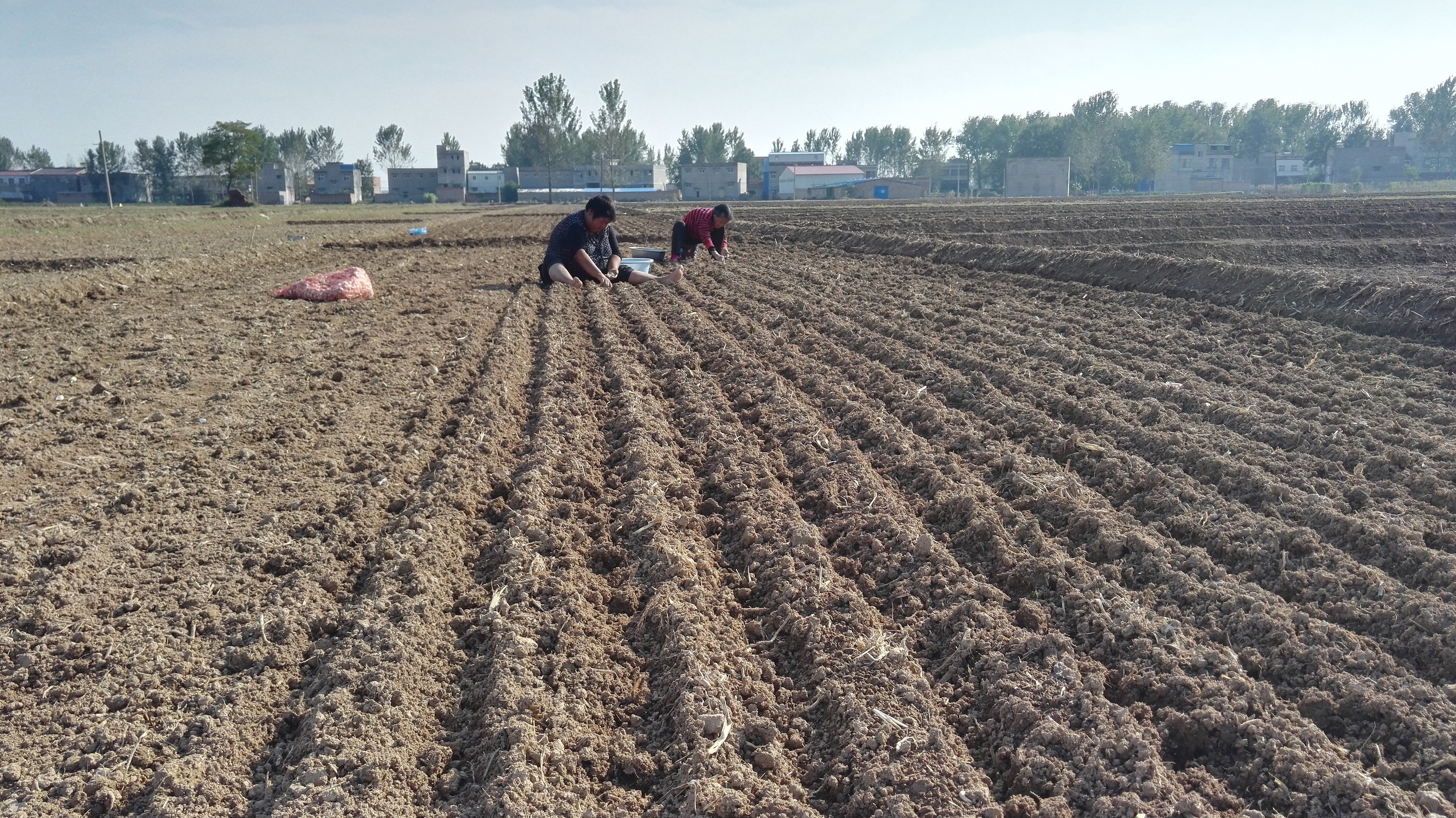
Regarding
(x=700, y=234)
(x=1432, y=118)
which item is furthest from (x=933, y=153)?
(x=700, y=234)

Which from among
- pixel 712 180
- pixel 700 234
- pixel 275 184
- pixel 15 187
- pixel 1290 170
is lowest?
pixel 700 234

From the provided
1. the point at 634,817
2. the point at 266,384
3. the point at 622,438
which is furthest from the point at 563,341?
the point at 634,817

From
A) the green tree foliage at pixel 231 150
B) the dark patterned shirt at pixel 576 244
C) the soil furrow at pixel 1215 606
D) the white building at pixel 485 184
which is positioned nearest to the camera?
the soil furrow at pixel 1215 606

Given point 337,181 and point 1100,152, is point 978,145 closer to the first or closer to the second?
point 1100,152

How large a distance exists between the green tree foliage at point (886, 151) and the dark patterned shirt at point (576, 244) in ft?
459

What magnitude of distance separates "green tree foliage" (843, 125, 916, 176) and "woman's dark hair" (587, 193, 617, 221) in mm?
141341

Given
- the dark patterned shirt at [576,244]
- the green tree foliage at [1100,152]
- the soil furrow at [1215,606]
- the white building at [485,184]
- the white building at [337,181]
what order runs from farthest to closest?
the green tree foliage at [1100,152] → the white building at [485,184] → the white building at [337,181] → the dark patterned shirt at [576,244] → the soil furrow at [1215,606]

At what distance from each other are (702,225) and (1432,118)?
14561 cm

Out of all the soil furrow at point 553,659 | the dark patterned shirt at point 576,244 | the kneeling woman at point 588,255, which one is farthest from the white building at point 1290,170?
the soil furrow at point 553,659

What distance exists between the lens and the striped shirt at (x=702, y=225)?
1397cm

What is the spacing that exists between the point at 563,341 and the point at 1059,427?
463 centimetres

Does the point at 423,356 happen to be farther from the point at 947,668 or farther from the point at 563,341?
the point at 947,668

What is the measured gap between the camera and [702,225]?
1404 centimetres

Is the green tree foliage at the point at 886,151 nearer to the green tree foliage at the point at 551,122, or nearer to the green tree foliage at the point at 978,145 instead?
the green tree foliage at the point at 978,145
